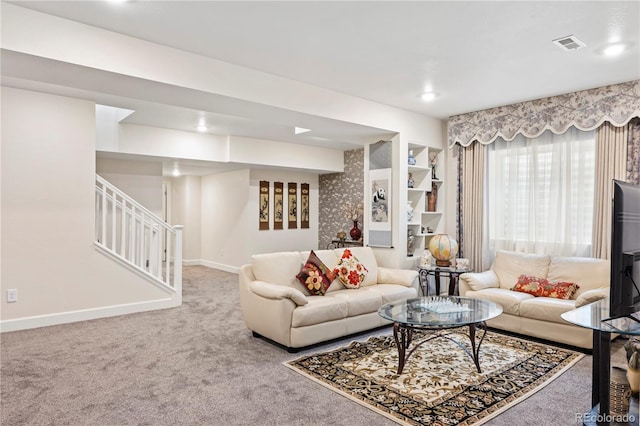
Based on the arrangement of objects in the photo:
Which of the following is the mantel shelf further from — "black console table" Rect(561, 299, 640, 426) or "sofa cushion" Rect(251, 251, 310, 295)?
"black console table" Rect(561, 299, 640, 426)

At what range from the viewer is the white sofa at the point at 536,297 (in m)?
3.77

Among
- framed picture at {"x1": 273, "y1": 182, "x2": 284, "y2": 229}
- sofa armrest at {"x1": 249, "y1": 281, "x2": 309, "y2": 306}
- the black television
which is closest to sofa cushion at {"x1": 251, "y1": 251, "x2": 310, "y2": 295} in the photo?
sofa armrest at {"x1": 249, "y1": 281, "x2": 309, "y2": 306}

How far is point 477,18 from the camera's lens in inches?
115

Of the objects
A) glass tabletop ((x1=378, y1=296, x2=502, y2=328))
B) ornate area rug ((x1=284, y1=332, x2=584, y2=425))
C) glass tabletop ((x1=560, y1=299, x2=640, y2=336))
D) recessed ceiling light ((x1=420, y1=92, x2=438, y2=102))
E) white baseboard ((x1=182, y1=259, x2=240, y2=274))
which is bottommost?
white baseboard ((x1=182, y1=259, x2=240, y2=274))

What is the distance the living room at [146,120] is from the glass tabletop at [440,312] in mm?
857

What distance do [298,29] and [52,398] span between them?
10.3 feet

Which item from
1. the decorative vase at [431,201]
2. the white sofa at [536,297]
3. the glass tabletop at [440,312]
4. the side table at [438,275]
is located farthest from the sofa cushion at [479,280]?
the decorative vase at [431,201]

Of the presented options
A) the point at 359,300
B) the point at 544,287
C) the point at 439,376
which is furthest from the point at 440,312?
the point at 544,287

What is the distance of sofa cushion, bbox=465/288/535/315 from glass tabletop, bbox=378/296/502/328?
639 mm

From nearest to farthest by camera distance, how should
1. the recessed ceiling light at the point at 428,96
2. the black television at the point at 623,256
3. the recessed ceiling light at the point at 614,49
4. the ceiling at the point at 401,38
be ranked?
the black television at the point at 623,256
the ceiling at the point at 401,38
the recessed ceiling light at the point at 614,49
the recessed ceiling light at the point at 428,96

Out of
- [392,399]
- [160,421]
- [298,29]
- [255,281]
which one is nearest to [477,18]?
[298,29]

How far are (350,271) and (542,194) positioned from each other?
8.44ft

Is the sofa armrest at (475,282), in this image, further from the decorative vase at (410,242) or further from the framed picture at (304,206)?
the framed picture at (304,206)

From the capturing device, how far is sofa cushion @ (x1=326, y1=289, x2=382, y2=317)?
159 inches
